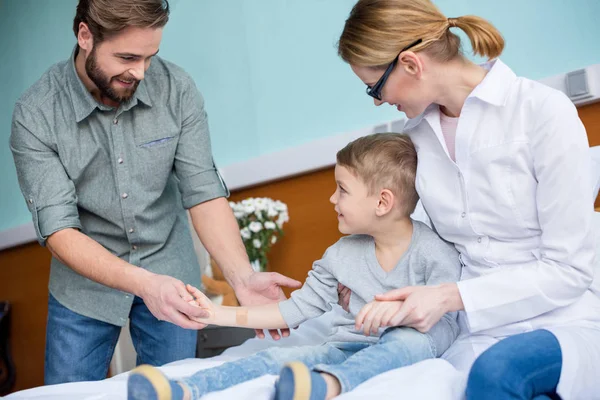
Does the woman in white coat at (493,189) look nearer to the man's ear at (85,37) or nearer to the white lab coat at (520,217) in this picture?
the white lab coat at (520,217)

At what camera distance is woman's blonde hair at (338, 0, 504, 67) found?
1.54 meters

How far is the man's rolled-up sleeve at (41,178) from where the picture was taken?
195 centimetres

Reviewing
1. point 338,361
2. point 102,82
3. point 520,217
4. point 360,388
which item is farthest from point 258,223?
point 360,388

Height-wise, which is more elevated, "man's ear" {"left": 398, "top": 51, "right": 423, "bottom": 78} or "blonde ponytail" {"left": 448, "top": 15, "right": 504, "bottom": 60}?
"blonde ponytail" {"left": 448, "top": 15, "right": 504, "bottom": 60}

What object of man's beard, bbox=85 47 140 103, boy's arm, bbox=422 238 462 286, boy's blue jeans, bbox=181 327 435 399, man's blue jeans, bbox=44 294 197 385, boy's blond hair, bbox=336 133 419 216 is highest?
man's beard, bbox=85 47 140 103

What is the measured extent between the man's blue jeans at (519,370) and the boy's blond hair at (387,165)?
0.56 meters

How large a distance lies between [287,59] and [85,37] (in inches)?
51.6

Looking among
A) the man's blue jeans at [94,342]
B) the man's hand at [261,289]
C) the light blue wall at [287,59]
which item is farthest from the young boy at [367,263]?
the light blue wall at [287,59]

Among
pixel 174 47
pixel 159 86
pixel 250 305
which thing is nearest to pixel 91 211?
pixel 159 86

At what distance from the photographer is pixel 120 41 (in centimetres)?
194

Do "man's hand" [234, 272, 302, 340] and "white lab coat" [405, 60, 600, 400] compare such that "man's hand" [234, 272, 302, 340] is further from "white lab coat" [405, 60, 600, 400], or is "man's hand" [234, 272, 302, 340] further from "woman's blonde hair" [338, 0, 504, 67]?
"woman's blonde hair" [338, 0, 504, 67]

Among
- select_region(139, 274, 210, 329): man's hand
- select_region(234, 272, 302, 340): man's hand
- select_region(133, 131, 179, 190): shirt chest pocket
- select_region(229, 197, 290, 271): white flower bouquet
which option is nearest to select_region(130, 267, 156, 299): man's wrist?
select_region(139, 274, 210, 329): man's hand

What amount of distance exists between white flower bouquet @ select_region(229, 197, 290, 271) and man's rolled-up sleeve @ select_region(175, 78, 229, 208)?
0.73 m

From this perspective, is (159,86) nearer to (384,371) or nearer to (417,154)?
(417,154)
